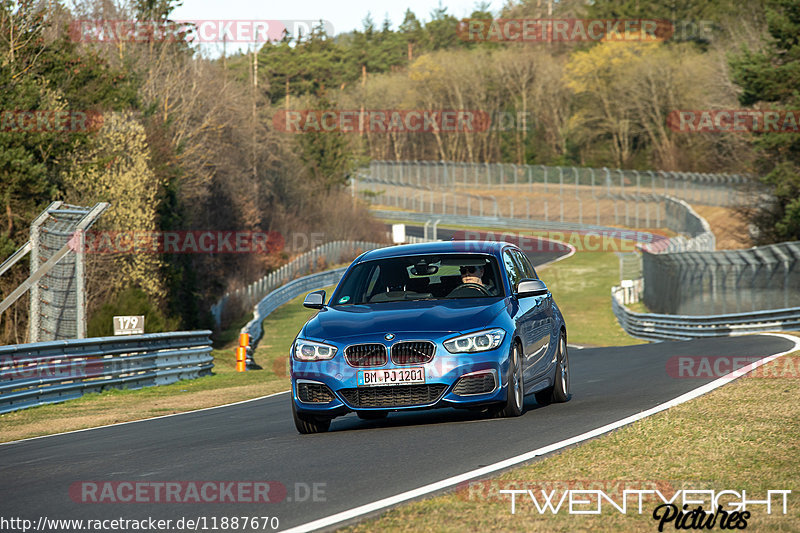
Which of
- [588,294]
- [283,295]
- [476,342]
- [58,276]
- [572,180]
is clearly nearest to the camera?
[476,342]

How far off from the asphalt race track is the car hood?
906 mm

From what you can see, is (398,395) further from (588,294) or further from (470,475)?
(588,294)

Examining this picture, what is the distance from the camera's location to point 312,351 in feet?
33.3

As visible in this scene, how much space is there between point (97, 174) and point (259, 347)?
29.0 feet

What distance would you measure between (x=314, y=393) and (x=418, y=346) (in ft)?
3.41

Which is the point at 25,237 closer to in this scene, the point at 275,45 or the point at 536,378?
the point at 536,378

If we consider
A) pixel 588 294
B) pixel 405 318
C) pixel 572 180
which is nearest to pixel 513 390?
pixel 405 318

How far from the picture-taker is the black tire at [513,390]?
403 inches

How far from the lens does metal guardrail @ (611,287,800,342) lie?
1150 inches
